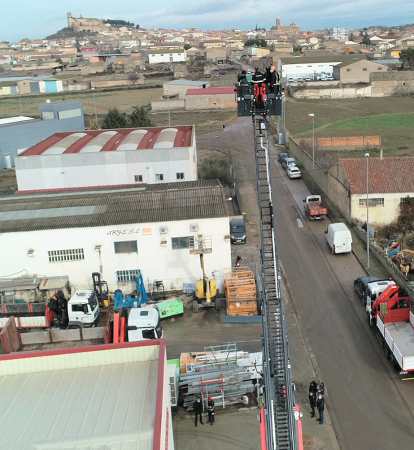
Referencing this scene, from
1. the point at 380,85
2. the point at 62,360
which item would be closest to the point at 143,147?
the point at 62,360

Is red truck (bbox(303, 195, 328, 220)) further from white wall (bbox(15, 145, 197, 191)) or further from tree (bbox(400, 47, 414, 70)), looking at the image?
tree (bbox(400, 47, 414, 70))

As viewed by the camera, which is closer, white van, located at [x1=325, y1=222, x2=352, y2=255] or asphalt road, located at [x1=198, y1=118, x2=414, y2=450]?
asphalt road, located at [x1=198, y1=118, x2=414, y2=450]

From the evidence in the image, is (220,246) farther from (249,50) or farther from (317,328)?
(249,50)

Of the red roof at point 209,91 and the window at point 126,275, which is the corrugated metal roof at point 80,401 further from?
the red roof at point 209,91

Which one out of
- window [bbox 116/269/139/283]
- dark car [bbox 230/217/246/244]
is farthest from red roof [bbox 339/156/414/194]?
window [bbox 116/269/139/283]

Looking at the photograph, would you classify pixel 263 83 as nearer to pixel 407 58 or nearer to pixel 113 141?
pixel 113 141

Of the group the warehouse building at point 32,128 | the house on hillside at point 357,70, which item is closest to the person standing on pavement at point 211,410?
the warehouse building at point 32,128
